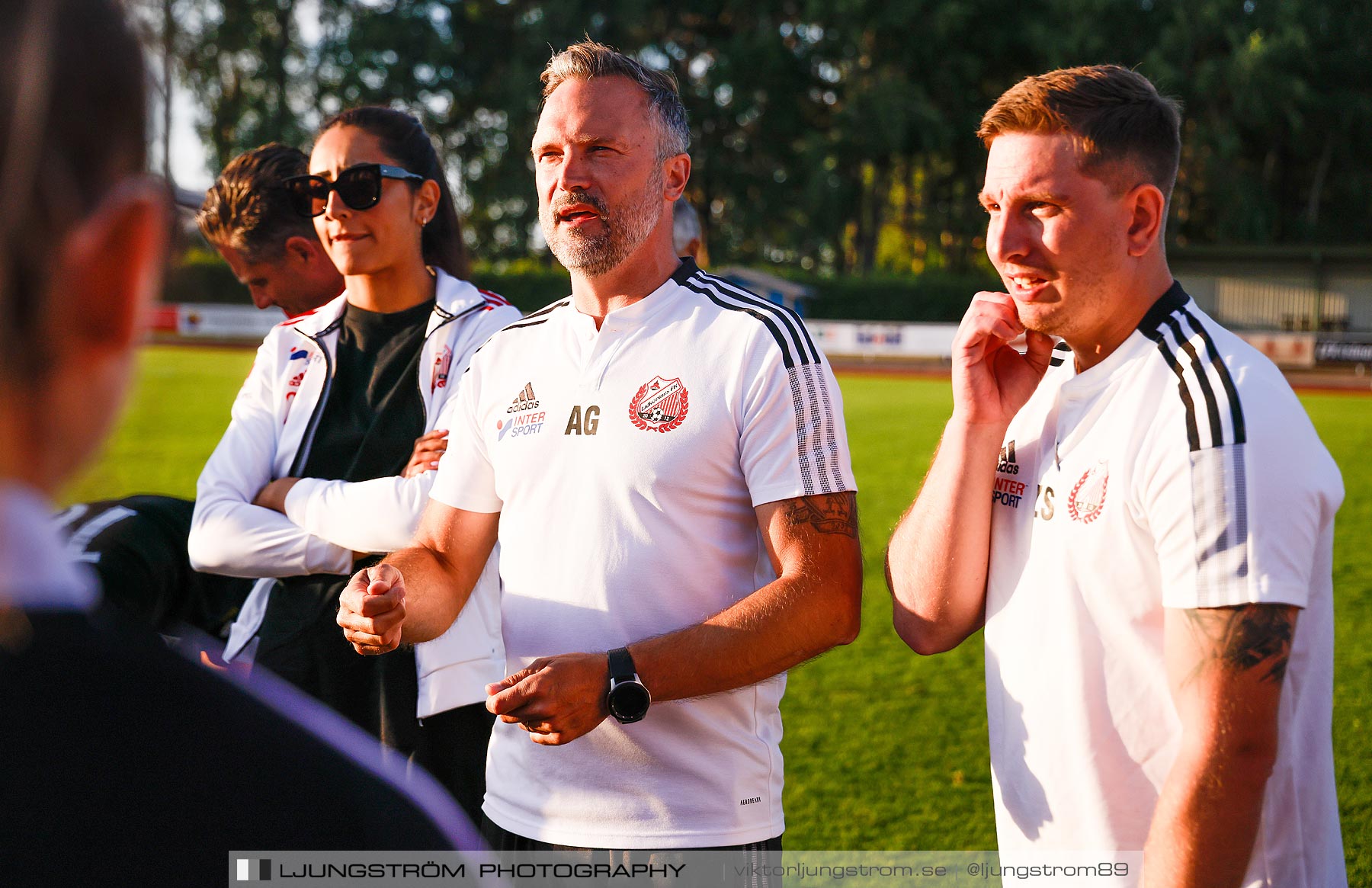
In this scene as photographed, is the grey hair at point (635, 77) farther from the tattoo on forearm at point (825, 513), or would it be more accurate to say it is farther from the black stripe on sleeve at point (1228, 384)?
the black stripe on sleeve at point (1228, 384)

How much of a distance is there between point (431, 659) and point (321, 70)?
48932 mm

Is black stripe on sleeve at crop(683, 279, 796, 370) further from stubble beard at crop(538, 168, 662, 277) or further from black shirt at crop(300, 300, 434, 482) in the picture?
black shirt at crop(300, 300, 434, 482)

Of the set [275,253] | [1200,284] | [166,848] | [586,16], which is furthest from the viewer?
[586,16]

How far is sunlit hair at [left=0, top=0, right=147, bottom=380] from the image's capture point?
0.68m

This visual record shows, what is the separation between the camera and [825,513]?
2.45 metres

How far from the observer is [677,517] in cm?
249

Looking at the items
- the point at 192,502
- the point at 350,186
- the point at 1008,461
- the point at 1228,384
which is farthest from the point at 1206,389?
the point at 192,502

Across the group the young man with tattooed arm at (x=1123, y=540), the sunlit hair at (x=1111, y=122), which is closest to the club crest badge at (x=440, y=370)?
the young man with tattooed arm at (x=1123, y=540)

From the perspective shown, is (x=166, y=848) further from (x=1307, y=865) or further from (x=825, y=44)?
(x=825, y=44)

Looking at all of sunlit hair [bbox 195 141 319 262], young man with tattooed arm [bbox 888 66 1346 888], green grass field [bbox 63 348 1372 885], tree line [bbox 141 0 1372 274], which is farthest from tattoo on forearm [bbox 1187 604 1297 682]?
tree line [bbox 141 0 1372 274]

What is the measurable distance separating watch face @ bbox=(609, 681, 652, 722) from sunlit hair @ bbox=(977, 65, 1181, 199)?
4.50 feet

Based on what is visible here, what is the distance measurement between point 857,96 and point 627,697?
4438 cm

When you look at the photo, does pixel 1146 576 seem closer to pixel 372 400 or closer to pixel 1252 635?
pixel 1252 635

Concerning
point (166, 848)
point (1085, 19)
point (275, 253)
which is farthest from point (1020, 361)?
point (1085, 19)
